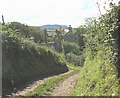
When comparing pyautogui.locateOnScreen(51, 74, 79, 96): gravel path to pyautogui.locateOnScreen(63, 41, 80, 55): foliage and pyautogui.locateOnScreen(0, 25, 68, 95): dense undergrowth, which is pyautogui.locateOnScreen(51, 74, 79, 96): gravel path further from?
pyautogui.locateOnScreen(63, 41, 80, 55): foliage

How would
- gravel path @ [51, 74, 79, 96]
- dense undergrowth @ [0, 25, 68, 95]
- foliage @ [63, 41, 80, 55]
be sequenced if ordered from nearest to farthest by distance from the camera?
gravel path @ [51, 74, 79, 96] → dense undergrowth @ [0, 25, 68, 95] → foliage @ [63, 41, 80, 55]

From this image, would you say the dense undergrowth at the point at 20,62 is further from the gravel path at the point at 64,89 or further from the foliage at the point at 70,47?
the foliage at the point at 70,47

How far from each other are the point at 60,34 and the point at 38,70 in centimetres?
6204

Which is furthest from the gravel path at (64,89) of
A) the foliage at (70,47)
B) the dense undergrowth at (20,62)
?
the foliage at (70,47)

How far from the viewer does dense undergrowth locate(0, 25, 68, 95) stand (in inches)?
1039

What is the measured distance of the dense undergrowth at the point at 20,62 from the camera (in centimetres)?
2639

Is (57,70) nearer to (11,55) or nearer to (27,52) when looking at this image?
(27,52)

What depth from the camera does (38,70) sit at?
1341 inches

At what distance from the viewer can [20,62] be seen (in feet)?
99.8

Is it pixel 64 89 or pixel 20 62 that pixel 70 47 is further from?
pixel 64 89

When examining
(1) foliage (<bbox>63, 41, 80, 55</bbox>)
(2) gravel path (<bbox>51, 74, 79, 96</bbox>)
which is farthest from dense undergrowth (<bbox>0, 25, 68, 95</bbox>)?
(1) foliage (<bbox>63, 41, 80, 55</bbox>)

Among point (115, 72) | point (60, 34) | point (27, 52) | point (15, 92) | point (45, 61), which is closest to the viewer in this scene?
point (115, 72)

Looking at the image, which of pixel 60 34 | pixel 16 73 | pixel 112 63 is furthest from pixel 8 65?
pixel 60 34

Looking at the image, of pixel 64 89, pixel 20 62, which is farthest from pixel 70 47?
pixel 64 89
